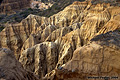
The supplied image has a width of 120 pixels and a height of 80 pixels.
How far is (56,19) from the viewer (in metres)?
37.2

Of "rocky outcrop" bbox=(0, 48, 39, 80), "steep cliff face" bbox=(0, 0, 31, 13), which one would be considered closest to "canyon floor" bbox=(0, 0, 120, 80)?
"rocky outcrop" bbox=(0, 48, 39, 80)

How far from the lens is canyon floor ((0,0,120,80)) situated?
31.4 feet

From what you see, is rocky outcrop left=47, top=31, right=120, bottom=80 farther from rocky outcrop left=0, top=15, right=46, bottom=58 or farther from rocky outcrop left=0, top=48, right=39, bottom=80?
rocky outcrop left=0, top=15, right=46, bottom=58

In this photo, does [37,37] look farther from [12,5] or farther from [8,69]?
[12,5]

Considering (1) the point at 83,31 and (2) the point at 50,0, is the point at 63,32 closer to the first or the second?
(1) the point at 83,31

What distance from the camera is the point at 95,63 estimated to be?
9.88 metres

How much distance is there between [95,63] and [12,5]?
7582cm

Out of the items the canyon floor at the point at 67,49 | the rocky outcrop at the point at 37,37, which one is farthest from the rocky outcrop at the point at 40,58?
the rocky outcrop at the point at 37,37

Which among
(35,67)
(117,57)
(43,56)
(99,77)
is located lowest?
(35,67)

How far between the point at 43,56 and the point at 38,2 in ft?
236

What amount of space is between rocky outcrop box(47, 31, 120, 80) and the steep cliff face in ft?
237

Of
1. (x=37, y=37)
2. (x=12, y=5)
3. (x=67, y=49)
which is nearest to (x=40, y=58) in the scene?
(x=67, y=49)

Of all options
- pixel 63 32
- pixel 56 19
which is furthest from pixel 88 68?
pixel 56 19

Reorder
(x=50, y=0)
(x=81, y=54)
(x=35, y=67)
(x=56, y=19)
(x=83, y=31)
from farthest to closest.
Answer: (x=50, y=0), (x=56, y=19), (x=83, y=31), (x=35, y=67), (x=81, y=54)
